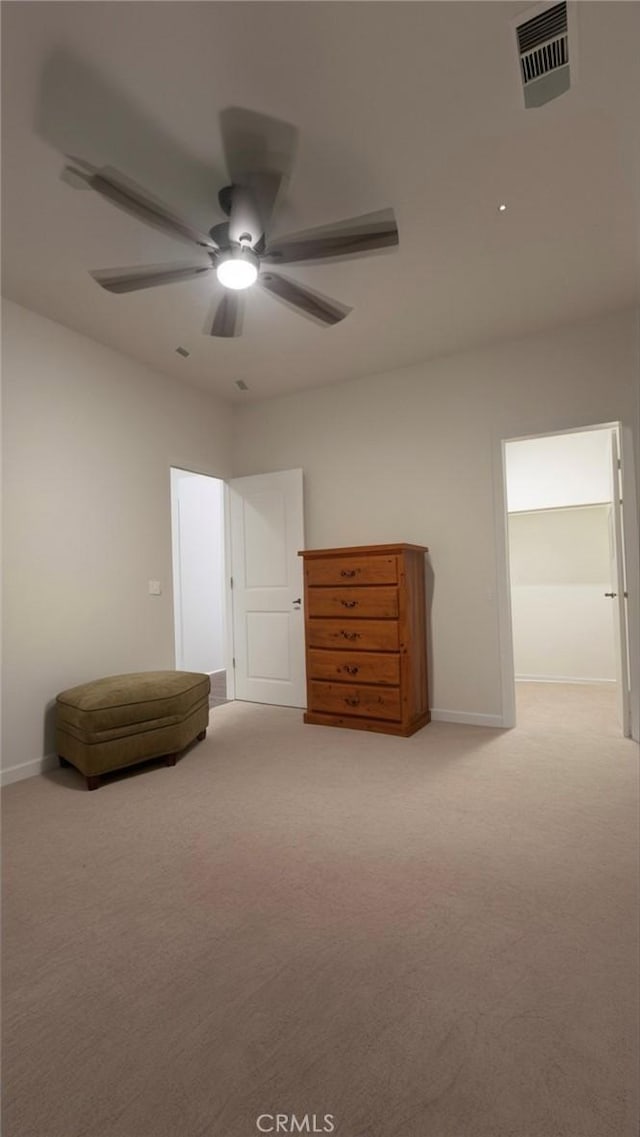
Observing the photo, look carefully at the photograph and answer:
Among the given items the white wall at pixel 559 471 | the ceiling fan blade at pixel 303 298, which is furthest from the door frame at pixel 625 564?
the ceiling fan blade at pixel 303 298

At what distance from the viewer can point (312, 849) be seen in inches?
84.7

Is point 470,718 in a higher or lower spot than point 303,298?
lower

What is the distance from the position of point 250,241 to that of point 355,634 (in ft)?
8.41

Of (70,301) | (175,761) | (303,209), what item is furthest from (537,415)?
(175,761)

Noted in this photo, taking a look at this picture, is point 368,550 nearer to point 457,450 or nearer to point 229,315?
point 457,450

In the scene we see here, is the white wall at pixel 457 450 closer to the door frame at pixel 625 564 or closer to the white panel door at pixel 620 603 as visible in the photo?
the door frame at pixel 625 564

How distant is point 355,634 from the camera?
3.88m

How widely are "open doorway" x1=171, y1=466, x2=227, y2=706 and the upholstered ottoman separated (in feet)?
9.93

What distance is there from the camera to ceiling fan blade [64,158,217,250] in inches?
65.1

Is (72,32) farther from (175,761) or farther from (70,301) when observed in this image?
(175,761)

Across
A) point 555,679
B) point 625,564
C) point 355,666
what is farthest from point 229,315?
point 555,679

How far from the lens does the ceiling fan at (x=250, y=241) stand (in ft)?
6.33

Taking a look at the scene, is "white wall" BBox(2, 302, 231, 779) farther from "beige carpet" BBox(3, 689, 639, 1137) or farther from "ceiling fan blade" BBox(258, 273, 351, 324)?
"ceiling fan blade" BBox(258, 273, 351, 324)

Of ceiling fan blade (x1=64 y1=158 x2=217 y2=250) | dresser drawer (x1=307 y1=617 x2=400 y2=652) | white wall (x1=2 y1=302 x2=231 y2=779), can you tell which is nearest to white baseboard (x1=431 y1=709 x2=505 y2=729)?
dresser drawer (x1=307 y1=617 x2=400 y2=652)
